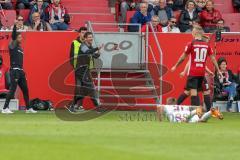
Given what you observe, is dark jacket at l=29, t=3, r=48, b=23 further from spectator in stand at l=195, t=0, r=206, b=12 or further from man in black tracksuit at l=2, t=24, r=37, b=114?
spectator in stand at l=195, t=0, r=206, b=12

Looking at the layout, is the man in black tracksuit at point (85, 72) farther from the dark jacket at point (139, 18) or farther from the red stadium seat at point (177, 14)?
the red stadium seat at point (177, 14)

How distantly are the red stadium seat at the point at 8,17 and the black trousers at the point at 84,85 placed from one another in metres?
3.47

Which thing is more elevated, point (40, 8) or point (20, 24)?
point (40, 8)

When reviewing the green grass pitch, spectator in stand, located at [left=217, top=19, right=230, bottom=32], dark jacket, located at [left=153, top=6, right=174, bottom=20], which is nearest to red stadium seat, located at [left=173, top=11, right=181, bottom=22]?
dark jacket, located at [left=153, top=6, right=174, bottom=20]

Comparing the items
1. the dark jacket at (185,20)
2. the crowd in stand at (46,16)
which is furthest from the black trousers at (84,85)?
the dark jacket at (185,20)

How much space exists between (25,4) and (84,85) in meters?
4.62

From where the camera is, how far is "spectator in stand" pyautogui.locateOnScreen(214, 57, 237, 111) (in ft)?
85.9

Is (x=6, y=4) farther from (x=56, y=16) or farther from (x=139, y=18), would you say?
(x=139, y=18)

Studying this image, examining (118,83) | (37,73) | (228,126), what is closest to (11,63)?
(37,73)

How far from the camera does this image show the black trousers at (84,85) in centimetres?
2498

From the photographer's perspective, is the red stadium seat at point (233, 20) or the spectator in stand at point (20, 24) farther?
the red stadium seat at point (233, 20)

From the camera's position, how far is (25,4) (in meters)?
28.3

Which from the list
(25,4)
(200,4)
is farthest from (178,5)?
(25,4)

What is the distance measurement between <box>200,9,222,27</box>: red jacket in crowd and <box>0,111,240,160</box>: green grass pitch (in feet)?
24.6
